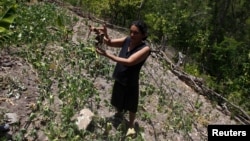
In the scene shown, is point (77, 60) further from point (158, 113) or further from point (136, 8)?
point (136, 8)

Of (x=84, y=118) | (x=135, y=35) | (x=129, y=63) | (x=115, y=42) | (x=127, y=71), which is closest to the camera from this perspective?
(x=129, y=63)

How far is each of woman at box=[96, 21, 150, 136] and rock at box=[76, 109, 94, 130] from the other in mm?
450

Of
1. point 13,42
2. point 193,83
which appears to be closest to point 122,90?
point 13,42

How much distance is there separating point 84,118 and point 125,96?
753 mm

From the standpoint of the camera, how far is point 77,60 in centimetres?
790

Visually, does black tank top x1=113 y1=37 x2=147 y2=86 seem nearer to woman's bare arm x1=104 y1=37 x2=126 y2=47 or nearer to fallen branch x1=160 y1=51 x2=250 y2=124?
woman's bare arm x1=104 y1=37 x2=126 y2=47

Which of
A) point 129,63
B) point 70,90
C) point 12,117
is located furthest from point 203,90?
point 12,117

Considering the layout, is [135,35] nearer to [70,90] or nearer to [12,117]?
[70,90]

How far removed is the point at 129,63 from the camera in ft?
15.4

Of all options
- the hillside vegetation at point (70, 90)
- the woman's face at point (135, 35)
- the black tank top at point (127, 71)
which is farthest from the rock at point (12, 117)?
the woman's face at point (135, 35)

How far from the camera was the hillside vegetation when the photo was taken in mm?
5383

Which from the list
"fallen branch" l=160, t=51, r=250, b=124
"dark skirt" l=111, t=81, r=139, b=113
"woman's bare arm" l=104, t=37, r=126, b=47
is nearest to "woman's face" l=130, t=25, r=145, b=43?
"woman's bare arm" l=104, t=37, r=126, b=47

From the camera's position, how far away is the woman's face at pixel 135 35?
481 centimetres

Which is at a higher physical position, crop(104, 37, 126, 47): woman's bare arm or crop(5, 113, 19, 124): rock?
crop(104, 37, 126, 47): woman's bare arm
